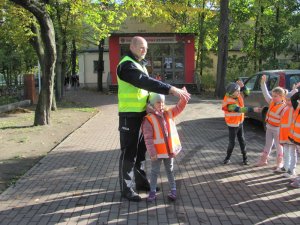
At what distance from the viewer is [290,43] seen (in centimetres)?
2970

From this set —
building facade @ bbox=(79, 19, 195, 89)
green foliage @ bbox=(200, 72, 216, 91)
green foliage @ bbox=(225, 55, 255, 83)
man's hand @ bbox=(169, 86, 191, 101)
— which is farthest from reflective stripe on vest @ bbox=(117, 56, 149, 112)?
green foliage @ bbox=(200, 72, 216, 91)

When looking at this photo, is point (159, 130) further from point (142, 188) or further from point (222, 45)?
point (222, 45)

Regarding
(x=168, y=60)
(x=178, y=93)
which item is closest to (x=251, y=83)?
(x=178, y=93)

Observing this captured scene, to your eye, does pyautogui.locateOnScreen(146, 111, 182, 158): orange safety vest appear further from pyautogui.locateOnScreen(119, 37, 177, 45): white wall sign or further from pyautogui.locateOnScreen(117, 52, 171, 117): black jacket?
pyautogui.locateOnScreen(119, 37, 177, 45): white wall sign

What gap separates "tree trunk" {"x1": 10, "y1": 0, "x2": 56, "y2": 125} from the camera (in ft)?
37.5

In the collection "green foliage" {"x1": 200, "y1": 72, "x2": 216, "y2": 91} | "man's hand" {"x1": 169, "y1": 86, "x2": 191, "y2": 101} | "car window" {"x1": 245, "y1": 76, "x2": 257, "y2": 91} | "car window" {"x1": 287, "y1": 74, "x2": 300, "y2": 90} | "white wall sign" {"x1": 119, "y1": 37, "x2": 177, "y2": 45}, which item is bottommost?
"green foliage" {"x1": 200, "y1": 72, "x2": 216, "y2": 91}

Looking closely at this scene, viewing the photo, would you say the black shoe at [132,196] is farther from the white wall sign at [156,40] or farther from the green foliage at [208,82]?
the green foliage at [208,82]

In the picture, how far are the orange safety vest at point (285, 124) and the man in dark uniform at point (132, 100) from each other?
2.16 metres

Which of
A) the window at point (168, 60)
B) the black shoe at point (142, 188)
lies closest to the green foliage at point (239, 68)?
the window at point (168, 60)

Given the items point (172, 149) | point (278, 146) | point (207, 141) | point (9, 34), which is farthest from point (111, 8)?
point (172, 149)

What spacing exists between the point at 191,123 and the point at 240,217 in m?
8.70

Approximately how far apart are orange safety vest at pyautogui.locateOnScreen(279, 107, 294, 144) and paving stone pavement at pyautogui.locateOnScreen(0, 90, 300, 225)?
25.1 inches

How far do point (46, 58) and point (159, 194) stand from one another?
25.9 feet

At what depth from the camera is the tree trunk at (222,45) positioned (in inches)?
926
